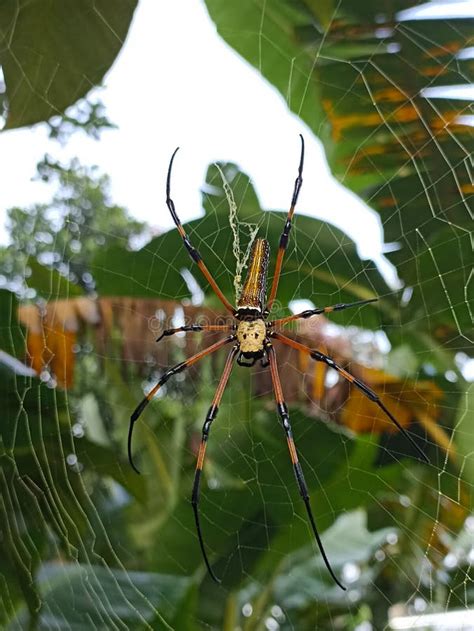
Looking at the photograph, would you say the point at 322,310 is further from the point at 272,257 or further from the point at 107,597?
the point at 107,597

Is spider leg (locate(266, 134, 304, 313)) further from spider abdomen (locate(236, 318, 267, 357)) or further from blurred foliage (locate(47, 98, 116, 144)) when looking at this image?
blurred foliage (locate(47, 98, 116, 144))

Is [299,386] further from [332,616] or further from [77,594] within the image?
[77,594]

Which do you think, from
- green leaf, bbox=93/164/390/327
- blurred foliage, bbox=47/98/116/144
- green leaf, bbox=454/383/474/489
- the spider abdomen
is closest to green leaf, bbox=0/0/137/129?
blurred foliage, bbox=47/98/116/144

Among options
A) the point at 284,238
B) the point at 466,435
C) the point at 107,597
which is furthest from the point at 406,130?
the point at 107,597

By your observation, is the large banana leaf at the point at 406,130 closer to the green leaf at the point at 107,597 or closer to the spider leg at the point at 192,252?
the spider leg at the point at 192,252

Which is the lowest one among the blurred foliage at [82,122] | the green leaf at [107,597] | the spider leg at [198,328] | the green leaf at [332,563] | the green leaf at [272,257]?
the green leaf at [107,597]

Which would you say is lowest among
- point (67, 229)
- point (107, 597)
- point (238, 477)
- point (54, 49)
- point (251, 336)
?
point (107, 597)

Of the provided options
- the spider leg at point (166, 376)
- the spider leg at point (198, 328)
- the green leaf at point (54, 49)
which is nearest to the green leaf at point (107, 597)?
the spider leg at point (166, 376)

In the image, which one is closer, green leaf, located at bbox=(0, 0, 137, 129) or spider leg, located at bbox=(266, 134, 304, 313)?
spider leg, located at bbox=(266, 134, 304, 313)
